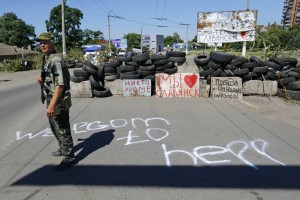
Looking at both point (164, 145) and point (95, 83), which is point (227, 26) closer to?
point (95, 83)

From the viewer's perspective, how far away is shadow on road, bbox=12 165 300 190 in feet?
12.5

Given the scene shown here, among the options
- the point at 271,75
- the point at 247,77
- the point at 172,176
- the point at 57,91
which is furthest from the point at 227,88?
the point at 57,91

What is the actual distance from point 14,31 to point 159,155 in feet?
272

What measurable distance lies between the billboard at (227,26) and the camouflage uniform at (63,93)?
11177mm

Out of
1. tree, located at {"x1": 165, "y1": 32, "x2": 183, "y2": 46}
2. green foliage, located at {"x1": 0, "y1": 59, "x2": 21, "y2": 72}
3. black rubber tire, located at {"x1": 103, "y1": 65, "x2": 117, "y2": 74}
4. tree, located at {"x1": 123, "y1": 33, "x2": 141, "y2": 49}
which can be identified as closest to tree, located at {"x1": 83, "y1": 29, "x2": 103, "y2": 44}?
tree, located at {"x1": 123, "y1": 33, "x2": 141, "y2": 49}

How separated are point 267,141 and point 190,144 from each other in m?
1.52

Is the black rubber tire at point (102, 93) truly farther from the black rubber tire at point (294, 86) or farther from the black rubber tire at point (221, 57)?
the black rubber tire at point (294, 86)

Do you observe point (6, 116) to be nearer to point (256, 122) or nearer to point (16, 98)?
point (16, 98)

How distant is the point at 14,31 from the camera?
76.7m

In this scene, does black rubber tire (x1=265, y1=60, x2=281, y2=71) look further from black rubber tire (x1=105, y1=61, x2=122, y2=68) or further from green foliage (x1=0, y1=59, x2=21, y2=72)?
green foliage (x1=0, y1=59, x2=21, y2=72)

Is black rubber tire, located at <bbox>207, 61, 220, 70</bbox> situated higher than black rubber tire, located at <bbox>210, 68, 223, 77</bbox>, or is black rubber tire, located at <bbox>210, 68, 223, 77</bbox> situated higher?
black rubber tire, located at <bbox>207, 61, 220, 70</bbox>

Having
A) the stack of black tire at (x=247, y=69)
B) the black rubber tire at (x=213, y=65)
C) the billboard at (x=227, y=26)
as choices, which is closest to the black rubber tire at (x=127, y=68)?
the stack of black tire at (x=247, y=69)

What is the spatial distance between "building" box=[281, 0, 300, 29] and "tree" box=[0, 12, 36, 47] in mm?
103463

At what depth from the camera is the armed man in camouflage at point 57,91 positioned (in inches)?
157
